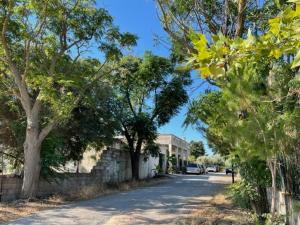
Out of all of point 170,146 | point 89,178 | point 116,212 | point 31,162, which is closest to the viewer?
point 116,212

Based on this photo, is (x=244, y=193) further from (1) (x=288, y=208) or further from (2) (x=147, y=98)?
(2) (x=147, y=98)

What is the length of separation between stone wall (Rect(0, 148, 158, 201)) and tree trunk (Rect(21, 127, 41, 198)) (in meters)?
0.53

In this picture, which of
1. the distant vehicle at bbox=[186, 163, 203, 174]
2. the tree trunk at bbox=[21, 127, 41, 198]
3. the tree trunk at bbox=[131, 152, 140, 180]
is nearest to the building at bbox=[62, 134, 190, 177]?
the tree trunk at bbox=[131, 152, 140, 180]

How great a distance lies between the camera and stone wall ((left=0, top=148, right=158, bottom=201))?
608 inches

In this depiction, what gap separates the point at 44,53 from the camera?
16.9m

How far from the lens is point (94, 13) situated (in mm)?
16047

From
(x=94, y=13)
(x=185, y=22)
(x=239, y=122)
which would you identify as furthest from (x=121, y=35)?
(x=239, y=122)

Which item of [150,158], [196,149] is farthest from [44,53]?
[196,149]

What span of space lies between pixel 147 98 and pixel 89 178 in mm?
11305

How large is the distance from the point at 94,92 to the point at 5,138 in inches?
230

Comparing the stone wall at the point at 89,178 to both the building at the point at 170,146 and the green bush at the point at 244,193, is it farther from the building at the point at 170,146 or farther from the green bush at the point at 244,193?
the building at the point at 170,146

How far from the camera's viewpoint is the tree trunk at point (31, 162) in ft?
51.1

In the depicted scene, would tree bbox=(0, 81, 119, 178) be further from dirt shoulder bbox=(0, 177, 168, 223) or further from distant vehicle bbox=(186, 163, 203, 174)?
distant vehicle bbox=(186, 163, 203, 174)

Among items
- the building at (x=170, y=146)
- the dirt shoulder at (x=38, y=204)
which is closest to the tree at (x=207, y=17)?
the dirt shoulder at (x=38, y=204)
